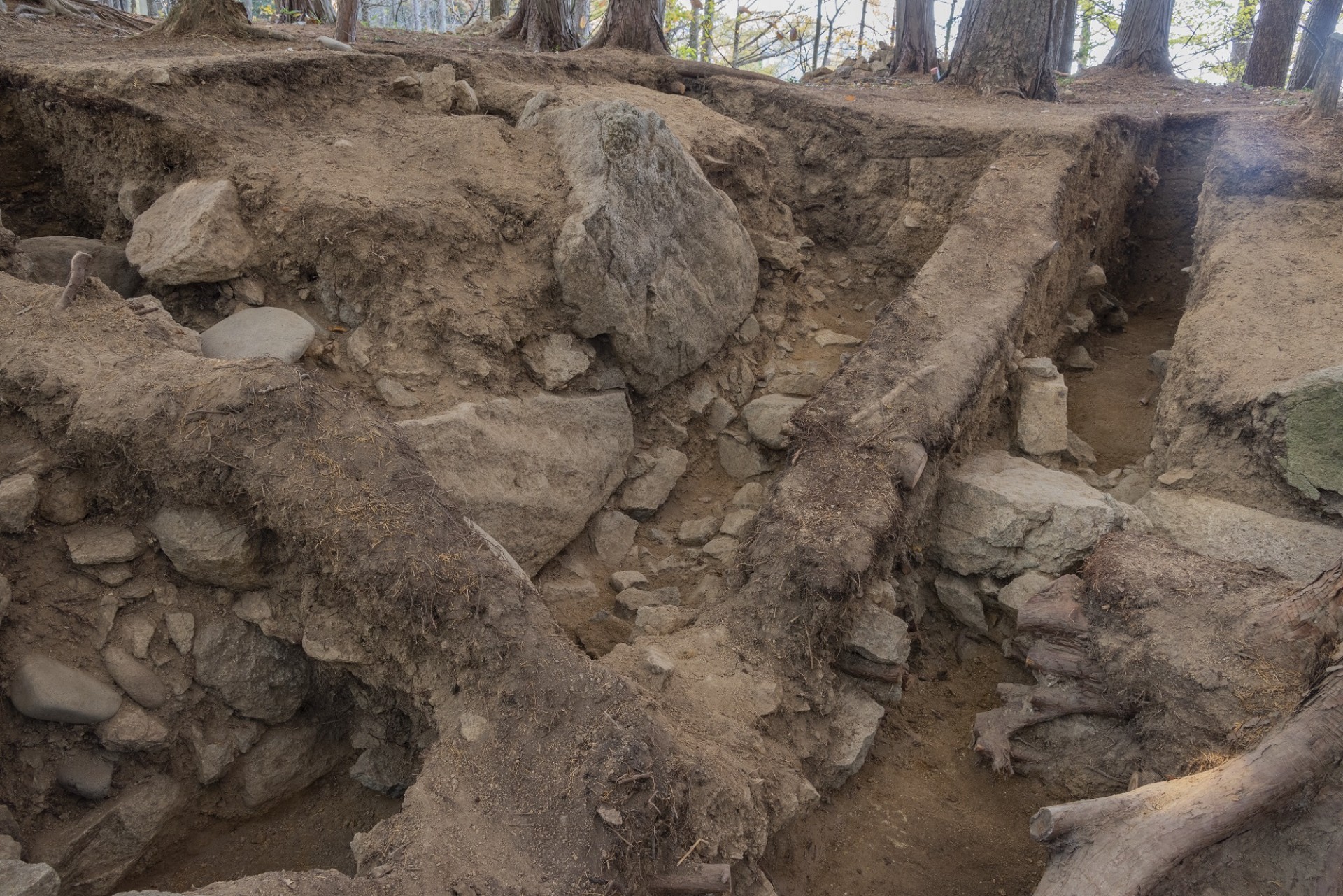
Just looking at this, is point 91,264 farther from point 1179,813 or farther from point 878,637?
point 1179,813

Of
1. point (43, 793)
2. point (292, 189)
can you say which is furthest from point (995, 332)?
point (43, 793)

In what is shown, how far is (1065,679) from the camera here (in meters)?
4.09

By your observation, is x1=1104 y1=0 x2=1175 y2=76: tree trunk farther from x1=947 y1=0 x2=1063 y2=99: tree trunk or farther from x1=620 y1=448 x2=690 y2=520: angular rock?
x1=620 y1=448 x2=690 y2=520: angular rock

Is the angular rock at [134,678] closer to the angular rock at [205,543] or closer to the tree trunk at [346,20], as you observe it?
the angular rock at [205,543]

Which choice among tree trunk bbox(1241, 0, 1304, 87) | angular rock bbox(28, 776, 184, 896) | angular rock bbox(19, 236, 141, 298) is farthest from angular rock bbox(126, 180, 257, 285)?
tree trunk bbox(1241, 0, 1304, 87)

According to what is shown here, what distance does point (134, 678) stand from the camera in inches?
130

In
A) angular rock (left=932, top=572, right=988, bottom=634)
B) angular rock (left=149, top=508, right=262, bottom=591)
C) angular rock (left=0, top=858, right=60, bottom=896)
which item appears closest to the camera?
angular rock (left=0, top=858, right=60, bottom=896)

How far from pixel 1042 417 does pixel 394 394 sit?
3700 mm

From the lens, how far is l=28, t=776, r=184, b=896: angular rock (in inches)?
122

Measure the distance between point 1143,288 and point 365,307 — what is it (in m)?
6.37

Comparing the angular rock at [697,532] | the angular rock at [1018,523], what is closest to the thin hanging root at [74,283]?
the angular rock at [697,532]

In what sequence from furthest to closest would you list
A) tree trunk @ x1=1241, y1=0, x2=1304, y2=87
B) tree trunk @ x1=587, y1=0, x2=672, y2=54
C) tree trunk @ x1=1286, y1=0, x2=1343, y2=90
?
tree trunk @ x1=1241, y1=0, x2=1304, y2=87 → tree trunk @ x1=1286, y1=0, x2=1343, y2=90 → tree trunk @ x1=587, y1=0, x2=672, y2=54

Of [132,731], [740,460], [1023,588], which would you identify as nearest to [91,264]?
[132,731]

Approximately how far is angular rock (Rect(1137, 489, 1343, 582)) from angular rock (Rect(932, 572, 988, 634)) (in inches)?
39.1
